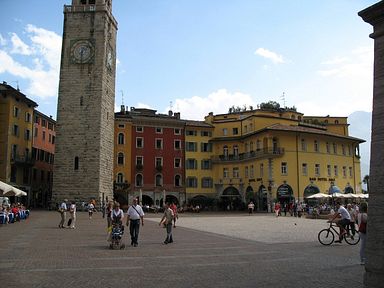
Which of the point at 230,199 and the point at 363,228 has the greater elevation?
the point at 230,199

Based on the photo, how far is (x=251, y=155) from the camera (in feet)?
196

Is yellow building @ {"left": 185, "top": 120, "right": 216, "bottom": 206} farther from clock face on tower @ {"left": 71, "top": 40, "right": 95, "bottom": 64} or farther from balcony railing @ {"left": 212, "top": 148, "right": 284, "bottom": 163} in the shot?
clock face on tower @ {"left": 71, "top": 40, "right": 95, "bottom": 64}

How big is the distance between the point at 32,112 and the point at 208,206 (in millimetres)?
27882

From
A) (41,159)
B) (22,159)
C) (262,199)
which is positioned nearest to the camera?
(22,159)

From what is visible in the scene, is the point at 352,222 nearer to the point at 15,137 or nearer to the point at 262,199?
the point at 262,199

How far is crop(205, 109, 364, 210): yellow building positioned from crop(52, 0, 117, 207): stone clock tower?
1951cm

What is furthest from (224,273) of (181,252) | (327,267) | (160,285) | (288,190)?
(288,190)

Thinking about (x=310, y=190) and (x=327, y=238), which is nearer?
(x=327, y=238)

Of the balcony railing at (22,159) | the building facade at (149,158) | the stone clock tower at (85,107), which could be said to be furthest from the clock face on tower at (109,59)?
the balcony railing at (22,159)

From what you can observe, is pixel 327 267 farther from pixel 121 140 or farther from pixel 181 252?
pixel 121 140

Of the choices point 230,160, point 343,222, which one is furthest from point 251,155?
point 343,222

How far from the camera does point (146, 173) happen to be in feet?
208

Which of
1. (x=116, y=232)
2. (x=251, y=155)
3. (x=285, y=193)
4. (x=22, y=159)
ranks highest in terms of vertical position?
(x=251, y=155)

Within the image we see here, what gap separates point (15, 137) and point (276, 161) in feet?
106
